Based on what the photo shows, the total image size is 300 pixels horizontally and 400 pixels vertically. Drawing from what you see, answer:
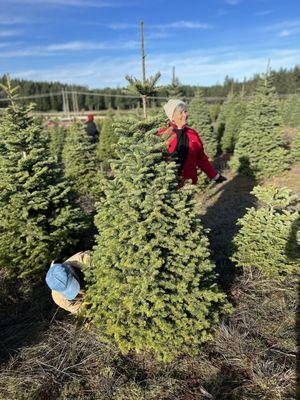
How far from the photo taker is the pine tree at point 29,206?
177 inches

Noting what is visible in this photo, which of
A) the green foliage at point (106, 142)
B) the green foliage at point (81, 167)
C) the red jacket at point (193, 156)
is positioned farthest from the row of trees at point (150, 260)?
the green foliage at point (106, 142)

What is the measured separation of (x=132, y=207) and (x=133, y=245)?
1.32 ft

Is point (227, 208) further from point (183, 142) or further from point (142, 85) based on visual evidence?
point (142, 85)

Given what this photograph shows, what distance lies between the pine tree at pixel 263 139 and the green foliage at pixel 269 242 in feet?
24.1

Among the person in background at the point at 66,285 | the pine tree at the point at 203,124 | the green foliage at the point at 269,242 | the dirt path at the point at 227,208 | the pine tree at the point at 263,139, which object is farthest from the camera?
the pine tree at the point at 203,124

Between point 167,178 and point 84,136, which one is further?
point 84,136

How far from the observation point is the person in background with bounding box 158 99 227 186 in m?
4.19

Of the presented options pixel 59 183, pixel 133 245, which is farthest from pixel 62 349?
pixel 59 183

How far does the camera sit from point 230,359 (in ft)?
9.87

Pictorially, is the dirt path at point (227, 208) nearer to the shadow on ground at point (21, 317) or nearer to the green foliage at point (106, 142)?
the shadow on ground at point (21, 317)

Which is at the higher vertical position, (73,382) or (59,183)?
(59,183)

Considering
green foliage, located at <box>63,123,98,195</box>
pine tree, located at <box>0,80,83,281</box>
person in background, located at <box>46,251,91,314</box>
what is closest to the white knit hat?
pine tree, located at <box>0,80,83,281</box>

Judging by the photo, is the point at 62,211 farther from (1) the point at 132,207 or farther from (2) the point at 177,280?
(2) the point at 177,280

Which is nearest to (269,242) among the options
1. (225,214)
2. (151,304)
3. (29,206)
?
(151,304)
